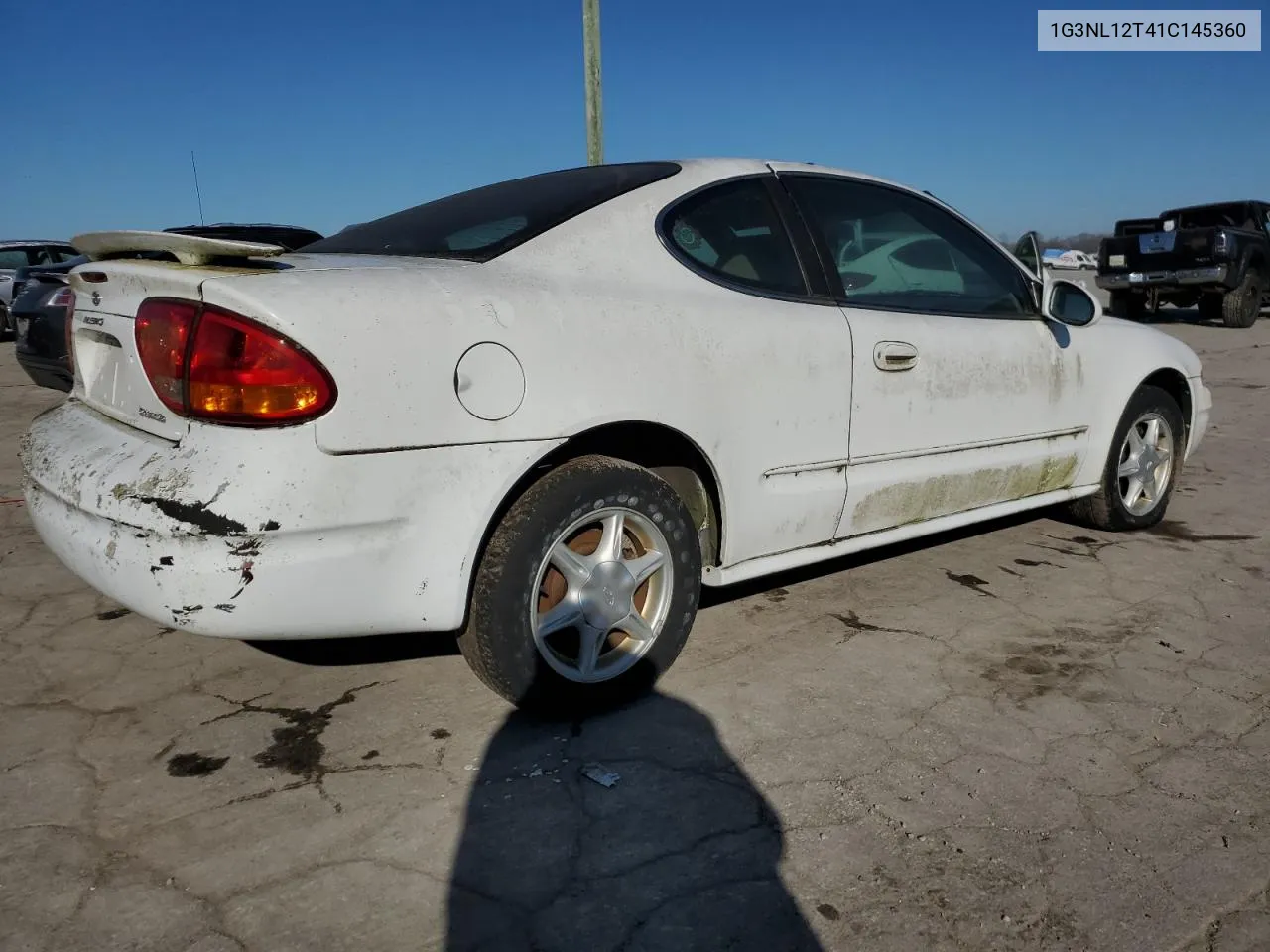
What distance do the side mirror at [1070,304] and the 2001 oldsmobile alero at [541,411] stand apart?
0.14m

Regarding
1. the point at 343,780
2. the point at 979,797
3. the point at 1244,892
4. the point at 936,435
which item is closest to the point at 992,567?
the point at 936,435

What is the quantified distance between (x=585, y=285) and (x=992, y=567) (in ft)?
7.45

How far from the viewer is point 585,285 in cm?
251

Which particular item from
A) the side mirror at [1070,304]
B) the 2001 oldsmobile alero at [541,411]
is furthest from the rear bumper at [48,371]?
the side mirror at [1070,304]

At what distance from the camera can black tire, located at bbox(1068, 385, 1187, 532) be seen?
4125 mm

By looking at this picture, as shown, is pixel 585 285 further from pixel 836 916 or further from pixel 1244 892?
pixel 1244 892

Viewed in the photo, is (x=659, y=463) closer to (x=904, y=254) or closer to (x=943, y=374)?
(x=943, y=374)

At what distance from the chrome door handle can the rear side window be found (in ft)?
1.07

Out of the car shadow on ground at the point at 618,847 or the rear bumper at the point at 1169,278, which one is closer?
the car shadow on ground at the point at 618,847

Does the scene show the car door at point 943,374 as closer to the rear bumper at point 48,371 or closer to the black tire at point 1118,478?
the black tire at point 1118,478

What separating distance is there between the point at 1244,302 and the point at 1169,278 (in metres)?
1.25

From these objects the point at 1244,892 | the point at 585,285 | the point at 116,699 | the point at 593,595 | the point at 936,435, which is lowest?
the point at 1244,892

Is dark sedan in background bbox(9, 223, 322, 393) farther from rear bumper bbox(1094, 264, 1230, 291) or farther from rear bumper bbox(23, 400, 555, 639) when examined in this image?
rear bumper bbox(1094, 264, 1230, 291)

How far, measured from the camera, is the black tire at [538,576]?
7.76 ft
